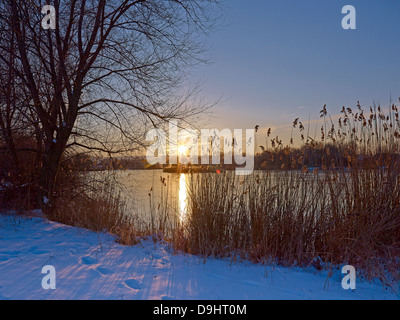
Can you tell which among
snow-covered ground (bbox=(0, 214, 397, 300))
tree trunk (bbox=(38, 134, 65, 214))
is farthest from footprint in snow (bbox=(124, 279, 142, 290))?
tree trunk (bbox=(38, 134, 65, 214))

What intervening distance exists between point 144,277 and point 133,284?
21cm

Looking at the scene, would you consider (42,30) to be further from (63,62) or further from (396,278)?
(396,278)

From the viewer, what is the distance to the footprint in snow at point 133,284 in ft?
9.40

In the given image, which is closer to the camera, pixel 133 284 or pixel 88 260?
pixel 133 284

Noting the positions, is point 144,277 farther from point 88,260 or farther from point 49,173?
point 49,173

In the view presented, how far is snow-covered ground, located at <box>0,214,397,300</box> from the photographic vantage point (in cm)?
275

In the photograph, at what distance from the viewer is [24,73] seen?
6293mm

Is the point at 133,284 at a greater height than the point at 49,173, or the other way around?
the point at 49,173

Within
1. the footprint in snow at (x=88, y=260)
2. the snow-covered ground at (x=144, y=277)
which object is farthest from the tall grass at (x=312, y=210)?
the footprint in snow at (x=88, y=260)

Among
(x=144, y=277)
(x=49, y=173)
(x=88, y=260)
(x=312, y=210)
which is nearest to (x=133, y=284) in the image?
(x=144, y=277)

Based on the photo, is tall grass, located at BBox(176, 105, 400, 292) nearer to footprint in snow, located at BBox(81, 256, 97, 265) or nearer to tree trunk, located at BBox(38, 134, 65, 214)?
footprint in snow, located at BBox(81, 256, 97, 265)

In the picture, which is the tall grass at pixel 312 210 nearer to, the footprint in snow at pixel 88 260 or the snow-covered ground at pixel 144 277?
the snow-covered ground at pixel 144 277

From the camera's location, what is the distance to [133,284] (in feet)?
9.59
